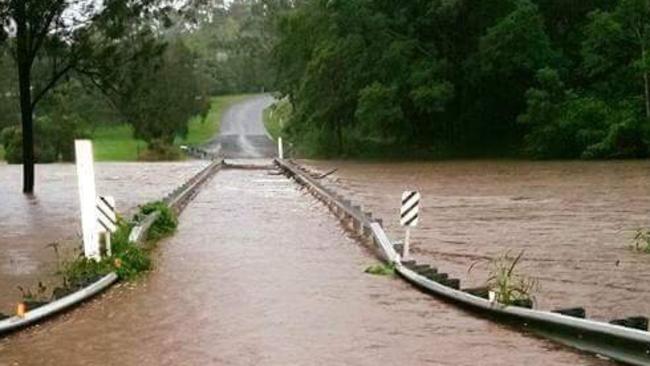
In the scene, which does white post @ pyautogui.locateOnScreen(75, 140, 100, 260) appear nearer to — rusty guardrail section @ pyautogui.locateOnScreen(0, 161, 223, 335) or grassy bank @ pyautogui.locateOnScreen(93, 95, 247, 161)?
rusty guardrail section @ pyautogui.locateOnScreen(0, 161, 223, 335)

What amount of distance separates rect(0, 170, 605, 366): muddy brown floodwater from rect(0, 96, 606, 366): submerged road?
2cm

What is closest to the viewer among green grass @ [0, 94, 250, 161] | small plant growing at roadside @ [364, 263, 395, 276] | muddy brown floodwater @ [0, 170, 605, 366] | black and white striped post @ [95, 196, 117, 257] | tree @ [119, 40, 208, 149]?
muddy brown floodwater @ [0, 170, 605, 366]

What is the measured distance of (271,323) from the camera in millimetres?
9711

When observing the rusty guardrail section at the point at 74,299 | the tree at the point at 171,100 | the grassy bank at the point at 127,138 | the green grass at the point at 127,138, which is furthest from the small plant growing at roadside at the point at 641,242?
the grassy bank at the point at 127,138

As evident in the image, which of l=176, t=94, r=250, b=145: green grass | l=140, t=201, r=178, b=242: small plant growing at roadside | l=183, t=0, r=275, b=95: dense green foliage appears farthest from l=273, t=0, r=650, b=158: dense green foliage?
l=183, t=0, r=275, b=95: dense green foliage

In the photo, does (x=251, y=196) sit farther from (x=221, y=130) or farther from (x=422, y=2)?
(x=221, y=130)

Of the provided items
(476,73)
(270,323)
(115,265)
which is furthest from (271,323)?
(476,73)

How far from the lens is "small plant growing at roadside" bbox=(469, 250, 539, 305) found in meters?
9.62

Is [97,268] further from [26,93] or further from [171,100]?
[171,100]

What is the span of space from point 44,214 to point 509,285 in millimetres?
17142

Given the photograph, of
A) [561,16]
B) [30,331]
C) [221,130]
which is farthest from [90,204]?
[221,130]

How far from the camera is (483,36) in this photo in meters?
51.9

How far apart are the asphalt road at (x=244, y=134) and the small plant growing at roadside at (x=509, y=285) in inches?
2317

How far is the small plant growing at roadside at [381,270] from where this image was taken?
1352cm
